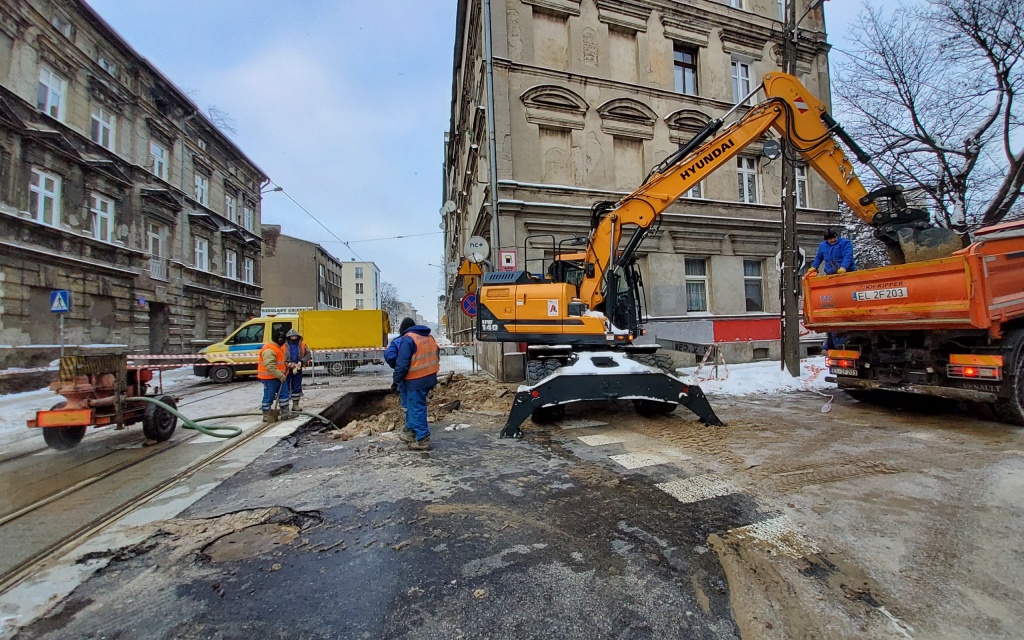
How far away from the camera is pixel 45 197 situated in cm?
1334

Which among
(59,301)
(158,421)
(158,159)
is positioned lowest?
(158,421)

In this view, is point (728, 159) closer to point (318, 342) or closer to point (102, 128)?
point (318, 342)

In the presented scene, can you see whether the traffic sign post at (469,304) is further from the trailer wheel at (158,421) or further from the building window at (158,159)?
the building window at (158,159)

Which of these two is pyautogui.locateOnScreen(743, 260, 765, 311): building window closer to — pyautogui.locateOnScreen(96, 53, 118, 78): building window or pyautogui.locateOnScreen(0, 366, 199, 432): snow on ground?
pyautogui.locateOnScreen(0, 366, 199, 432): snow on ground

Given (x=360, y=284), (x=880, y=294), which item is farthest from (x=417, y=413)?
(x=360, y=284)

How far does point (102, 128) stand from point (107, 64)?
90.5 inches

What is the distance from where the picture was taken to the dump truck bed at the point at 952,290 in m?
5.42

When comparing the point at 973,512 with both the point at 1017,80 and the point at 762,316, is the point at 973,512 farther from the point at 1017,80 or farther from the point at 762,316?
the point at 1017,80

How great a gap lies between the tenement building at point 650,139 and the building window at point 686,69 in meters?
0.04

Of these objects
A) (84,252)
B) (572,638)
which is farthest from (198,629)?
(84,252)

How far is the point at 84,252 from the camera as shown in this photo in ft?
47.4

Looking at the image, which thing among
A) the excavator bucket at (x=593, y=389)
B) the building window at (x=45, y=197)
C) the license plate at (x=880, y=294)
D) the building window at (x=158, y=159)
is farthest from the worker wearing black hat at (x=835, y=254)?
the building window at (x=158, y=159)

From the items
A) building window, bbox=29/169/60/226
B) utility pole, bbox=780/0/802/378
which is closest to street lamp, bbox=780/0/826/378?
utility pole, bbox=780/0/802/378

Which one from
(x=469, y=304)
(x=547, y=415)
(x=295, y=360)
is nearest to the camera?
(x=547, y=415)
